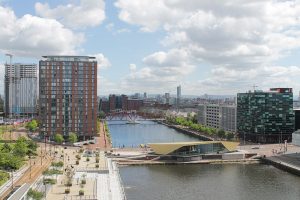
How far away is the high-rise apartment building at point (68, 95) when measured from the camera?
336ft

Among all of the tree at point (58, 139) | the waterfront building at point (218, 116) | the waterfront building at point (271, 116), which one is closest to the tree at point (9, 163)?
the tree at point (58, 139)

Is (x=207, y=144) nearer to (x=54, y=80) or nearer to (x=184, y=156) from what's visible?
(x=184, y=156)

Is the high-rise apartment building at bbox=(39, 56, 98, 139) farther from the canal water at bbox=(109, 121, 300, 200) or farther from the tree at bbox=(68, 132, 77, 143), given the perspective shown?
the canal water at bbox=(109, 121, 300, 200)

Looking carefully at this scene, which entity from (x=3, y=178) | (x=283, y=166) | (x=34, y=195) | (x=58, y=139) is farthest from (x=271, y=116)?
(x=34, y=195)

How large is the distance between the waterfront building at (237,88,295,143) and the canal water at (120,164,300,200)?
110 feet

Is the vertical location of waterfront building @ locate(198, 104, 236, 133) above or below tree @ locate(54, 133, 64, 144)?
above

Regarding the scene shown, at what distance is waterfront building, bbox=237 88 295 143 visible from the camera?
106m

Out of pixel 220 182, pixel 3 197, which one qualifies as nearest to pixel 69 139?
pixel 220 182

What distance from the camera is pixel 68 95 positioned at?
10406 cm

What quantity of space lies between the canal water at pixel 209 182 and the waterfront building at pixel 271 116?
33411 mm

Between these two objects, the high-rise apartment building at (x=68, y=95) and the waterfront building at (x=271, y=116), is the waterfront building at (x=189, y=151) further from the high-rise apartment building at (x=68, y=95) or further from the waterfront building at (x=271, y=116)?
the high-rise apartment building at (x=68, y=95)

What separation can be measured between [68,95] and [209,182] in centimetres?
5409

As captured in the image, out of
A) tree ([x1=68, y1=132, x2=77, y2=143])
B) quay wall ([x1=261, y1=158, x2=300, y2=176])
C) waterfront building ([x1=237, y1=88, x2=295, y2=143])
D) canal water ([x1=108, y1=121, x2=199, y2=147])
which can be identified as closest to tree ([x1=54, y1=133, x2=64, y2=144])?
tree ([x1=68, y1=132, x2=77, y2=143])

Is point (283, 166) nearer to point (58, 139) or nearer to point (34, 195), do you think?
point (34, 195)
